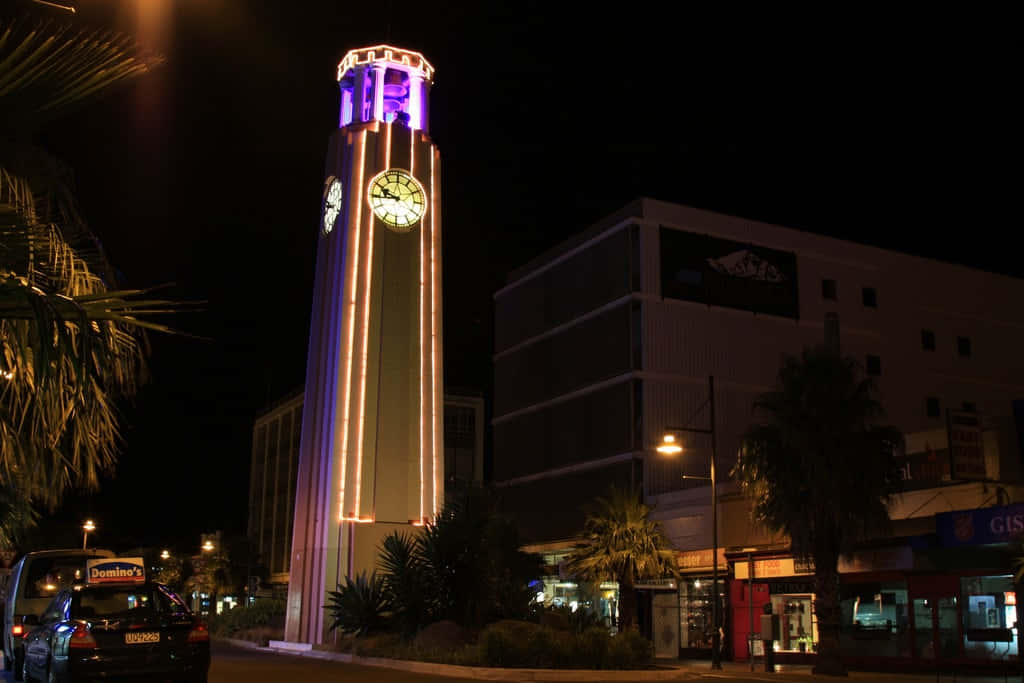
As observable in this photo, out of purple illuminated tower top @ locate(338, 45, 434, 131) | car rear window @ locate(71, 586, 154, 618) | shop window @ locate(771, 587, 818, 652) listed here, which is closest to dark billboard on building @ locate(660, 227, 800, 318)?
purple illuminated tower top @ locate(338, 45, 434, 131)

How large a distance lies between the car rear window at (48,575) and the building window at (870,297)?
51.9 meters

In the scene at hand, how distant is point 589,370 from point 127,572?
138ft

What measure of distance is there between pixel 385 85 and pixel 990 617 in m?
31.8

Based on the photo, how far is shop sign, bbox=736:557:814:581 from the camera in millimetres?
35875

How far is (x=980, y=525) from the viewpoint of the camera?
28.1 metres

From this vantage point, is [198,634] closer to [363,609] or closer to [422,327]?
[363,609]

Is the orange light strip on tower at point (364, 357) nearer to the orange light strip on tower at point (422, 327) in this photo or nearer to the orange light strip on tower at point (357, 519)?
the orange light strip on tower at point (357, 519)

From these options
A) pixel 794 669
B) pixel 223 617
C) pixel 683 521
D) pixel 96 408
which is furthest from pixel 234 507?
pixel 96 408

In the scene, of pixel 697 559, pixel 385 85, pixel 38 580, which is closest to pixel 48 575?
pixel 38 580

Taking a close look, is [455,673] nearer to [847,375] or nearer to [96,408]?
[847,375]

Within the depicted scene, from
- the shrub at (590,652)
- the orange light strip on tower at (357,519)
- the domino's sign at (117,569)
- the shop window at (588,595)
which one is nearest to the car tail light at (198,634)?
the domino's sign at (117,569)

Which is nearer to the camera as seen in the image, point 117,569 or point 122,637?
point 122,637

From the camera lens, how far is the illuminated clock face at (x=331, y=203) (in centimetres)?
4431

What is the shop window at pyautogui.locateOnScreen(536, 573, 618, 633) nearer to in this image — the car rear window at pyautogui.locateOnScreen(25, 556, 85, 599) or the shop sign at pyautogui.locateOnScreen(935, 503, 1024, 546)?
the shop sign at pyautogui.locateOnScreen(935, 503, 1024, 546)
